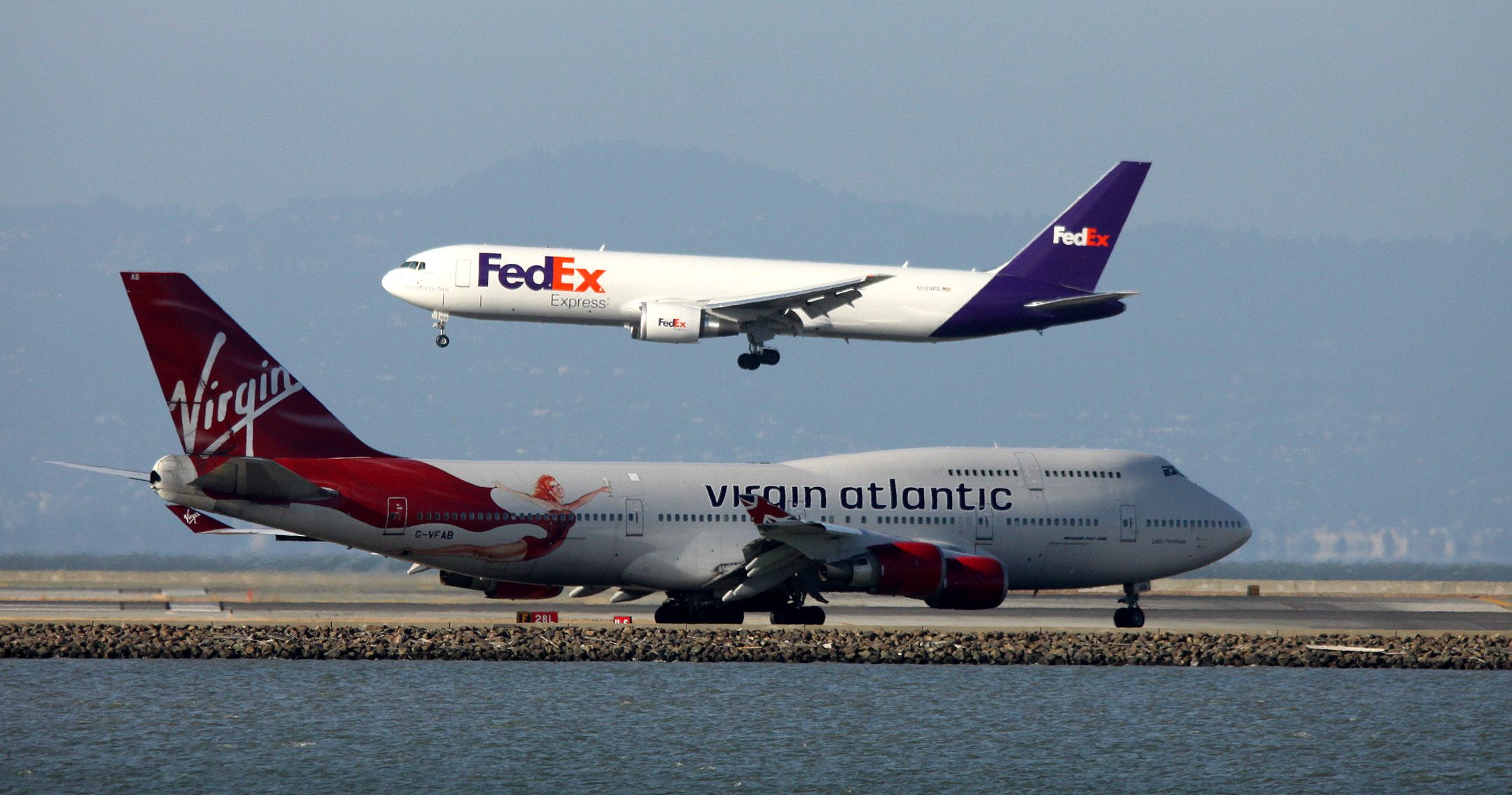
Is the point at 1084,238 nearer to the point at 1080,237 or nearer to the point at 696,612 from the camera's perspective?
the point at 1080,237

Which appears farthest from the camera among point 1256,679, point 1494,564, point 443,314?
point 1494,564

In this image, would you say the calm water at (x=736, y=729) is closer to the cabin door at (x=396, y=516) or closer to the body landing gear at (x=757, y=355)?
the cabin door at (x=396, y=516)

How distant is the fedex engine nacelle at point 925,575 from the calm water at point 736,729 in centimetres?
208

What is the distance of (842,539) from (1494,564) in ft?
371

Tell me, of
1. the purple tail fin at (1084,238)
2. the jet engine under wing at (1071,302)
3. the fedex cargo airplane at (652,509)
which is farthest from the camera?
the purple tail fin at (1084,238)

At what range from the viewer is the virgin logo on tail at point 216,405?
46781 millimetres

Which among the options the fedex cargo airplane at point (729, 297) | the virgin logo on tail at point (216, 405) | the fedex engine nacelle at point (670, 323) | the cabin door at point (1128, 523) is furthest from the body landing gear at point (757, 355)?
the virgin logo on tail at point (216, 405)

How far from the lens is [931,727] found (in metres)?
42.4

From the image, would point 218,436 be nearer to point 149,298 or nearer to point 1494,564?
point 149,298

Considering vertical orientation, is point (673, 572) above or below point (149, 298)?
below

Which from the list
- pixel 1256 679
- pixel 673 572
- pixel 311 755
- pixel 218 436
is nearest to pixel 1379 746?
pixel 1256 679

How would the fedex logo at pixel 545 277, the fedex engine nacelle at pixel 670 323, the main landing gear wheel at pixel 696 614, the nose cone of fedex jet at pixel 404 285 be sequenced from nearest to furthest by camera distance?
the main landing gear wheel at pixel 696 614 → the fedex engine nacelle at pixel 670 323 → the fedex logo at pixel 545 277 → the nose cone of fedex jet at pixel 404 285

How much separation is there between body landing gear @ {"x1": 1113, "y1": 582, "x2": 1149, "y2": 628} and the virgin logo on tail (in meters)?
22.9

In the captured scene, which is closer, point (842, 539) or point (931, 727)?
point (931, 727)
